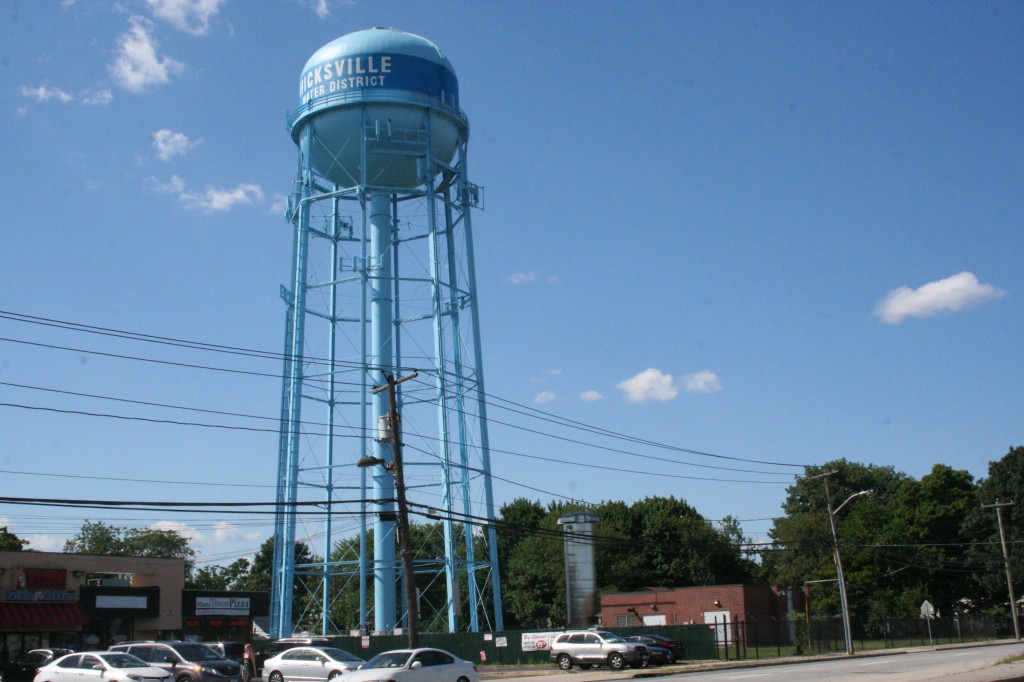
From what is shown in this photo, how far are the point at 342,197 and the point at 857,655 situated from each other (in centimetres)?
3077

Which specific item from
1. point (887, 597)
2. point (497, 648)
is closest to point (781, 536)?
point (887, 597)

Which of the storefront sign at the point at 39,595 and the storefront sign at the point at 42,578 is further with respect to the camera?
the storefront sign at the point at 42,578

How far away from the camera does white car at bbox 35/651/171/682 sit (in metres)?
25.9

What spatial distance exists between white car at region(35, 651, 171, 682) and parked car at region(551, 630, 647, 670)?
19.8m

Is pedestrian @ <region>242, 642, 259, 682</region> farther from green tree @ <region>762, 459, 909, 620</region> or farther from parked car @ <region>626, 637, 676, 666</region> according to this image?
green tree @ <region>762, 459, 909, 620</region>

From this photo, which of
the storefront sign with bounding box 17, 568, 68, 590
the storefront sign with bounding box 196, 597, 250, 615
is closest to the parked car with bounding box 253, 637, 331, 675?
the storefront sign with bounding box 17, 568, 68, 590

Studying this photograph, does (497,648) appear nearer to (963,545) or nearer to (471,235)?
(471,235)

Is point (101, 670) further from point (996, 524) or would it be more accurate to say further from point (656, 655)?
point (996, 524)

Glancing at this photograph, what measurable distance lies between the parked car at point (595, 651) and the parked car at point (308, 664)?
1207 centimetres

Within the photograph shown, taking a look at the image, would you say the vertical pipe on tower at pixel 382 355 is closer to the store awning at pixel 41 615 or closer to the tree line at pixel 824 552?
the store awning at pixel 41 615

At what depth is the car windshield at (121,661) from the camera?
26516 millimetres

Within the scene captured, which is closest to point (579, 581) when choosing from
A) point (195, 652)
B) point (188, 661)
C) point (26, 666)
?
point (195, 652)

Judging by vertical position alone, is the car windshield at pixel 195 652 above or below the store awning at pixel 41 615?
below

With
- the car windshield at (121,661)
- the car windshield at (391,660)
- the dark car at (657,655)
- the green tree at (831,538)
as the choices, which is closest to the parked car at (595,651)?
the dark car at (657,655)
